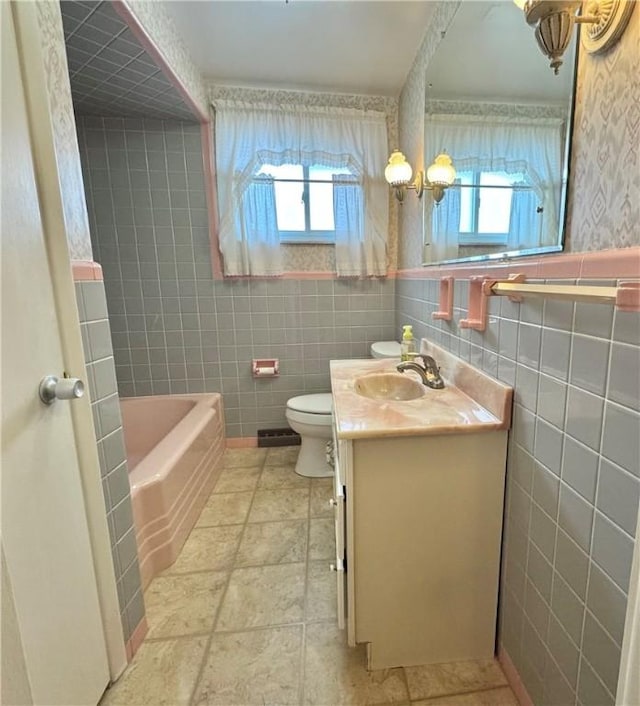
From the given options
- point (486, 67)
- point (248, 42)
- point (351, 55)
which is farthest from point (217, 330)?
point (486, 67)

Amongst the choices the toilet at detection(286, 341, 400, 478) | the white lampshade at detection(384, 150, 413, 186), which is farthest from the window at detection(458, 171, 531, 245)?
the toilet at detection(286, 341, 400, 478)

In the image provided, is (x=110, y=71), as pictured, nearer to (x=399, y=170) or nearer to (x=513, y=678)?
(x=399, y=170)

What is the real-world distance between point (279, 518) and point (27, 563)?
1.21m

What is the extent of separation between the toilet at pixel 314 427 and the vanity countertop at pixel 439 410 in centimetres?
68

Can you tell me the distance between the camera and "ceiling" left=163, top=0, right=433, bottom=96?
62.1 inches

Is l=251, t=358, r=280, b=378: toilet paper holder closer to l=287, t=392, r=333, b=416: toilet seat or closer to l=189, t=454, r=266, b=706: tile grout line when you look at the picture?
l=287, t=392, r=333, b=416: toilet seat

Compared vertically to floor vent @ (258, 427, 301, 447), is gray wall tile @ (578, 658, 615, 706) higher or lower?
higher

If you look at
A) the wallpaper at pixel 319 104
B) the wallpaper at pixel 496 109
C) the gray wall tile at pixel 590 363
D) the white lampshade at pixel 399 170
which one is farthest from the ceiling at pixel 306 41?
the gray wall tile at pixel 590 363

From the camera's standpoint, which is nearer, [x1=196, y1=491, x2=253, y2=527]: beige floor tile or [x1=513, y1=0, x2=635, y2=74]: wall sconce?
[x1=513, y1=0, x2=635, y2=74]: wall sconce

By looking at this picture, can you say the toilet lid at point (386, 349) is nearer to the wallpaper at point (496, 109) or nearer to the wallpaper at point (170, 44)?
the wallpaper at point (496, 109)

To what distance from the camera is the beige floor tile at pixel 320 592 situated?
4.17ft

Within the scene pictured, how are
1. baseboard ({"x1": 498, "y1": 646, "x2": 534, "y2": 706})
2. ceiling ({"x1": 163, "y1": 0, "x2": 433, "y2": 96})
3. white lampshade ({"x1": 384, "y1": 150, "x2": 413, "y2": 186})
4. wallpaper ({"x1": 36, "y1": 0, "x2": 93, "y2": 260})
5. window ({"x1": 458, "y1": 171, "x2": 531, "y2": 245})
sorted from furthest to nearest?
white lampshade ({"x1": 384, "y1": 150, "x2": 413, "y2": 186}) → ceiling ({"x1": 163, "y1": 0, "x2": 433, "y2": 96}) → window ({"x1": 458, "y1": 171, "x2": 531, "y2": 245}) → baseboard ({"x1": 498, "y1": 646, "x2": 534, "y2": 706}) → wallpaper ({"x1": 36, "y1": 0, "x2": 93, "y2": 260})

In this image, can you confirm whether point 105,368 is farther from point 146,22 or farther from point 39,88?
point 146,22

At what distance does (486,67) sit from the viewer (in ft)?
3.95
